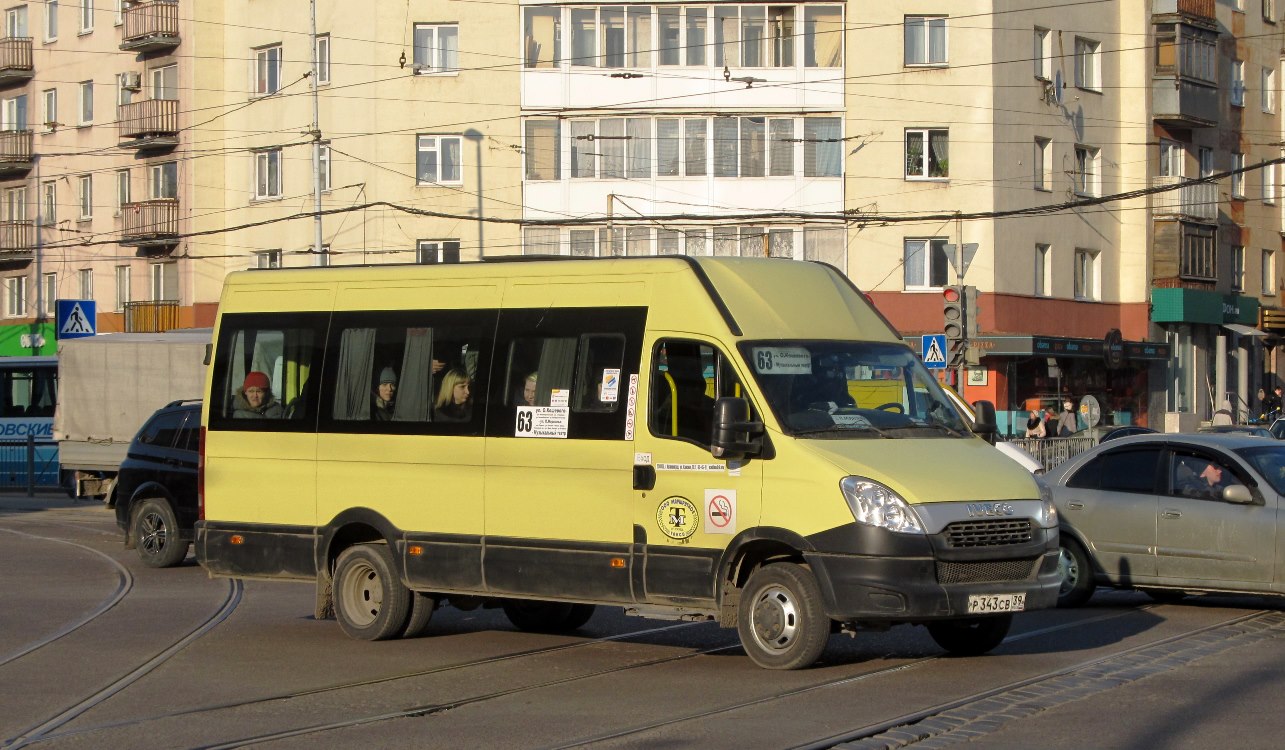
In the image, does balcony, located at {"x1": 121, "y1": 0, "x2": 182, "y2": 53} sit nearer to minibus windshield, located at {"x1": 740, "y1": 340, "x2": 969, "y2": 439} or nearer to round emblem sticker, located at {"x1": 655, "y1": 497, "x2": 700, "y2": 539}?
minibus windshield, located at {"x1": 740, "y1": 340, "x2": 969, "y2": 439}

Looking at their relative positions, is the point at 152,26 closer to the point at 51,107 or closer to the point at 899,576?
the point at 51,107

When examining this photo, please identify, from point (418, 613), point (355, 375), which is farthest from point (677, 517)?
point (355, 375)

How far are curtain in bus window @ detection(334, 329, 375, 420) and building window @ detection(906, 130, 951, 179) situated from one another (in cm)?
3388

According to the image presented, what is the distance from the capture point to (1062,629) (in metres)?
13.6

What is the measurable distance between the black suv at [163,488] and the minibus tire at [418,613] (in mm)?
7635

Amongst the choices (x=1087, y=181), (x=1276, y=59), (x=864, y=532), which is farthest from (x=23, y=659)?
(x=1276, y=59)

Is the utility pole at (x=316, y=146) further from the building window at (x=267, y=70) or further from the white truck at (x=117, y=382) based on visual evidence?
the white truck at (x=117, y=382)

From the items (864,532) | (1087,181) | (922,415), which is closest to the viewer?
(864,532)

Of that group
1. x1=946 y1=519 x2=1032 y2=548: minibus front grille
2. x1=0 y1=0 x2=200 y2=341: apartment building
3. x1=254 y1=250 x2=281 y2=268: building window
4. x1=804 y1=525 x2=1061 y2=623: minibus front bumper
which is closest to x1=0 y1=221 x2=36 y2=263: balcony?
x1=0 y1=0 x2=200 y2=341: apartment building

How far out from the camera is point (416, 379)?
12.8 m

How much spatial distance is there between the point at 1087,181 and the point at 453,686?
4163 centimetres

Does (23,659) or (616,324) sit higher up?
(616,324)

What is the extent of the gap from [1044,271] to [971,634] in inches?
1466

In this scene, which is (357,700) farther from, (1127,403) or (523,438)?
(1127,403)
